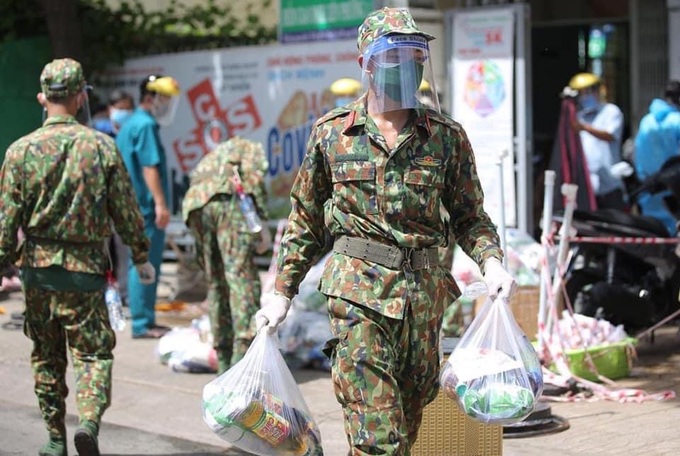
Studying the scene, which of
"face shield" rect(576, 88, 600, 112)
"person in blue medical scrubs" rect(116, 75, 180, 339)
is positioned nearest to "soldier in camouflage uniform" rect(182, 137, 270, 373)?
"person in blue medical scrubs" rect(116, 75, 180, 339)

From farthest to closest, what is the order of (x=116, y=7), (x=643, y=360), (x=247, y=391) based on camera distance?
1. (x=116, y=7)
2. (x=643, y=360)
3. (x=247, y=391)

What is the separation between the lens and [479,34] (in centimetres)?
1081

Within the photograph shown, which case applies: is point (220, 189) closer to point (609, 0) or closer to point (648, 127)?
point (648, 127)

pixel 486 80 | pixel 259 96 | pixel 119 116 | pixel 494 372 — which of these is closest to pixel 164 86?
pixel 119 116

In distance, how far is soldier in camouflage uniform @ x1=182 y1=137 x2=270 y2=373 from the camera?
7398 millimetres

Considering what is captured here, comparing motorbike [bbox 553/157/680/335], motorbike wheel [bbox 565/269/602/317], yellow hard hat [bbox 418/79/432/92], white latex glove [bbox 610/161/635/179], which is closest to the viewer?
yellow hard hat [bbox 418/79/432/92]

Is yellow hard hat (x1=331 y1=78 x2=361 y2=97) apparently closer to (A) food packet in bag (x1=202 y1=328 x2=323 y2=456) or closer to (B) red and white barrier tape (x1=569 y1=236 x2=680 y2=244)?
(B) red and white barrier tape (x1=569 y1=236 x2=680 y2=244)

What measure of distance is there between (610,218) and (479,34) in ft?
10.3

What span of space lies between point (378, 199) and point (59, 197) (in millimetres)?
2028

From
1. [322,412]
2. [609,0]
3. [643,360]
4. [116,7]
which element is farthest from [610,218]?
[116,7]

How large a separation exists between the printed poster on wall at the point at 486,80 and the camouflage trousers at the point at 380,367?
20.3ft

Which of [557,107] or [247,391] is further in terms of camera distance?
[557,107]

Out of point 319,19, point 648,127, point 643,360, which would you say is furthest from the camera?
point 319,19

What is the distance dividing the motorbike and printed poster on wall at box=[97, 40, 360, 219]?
365 centimetres
